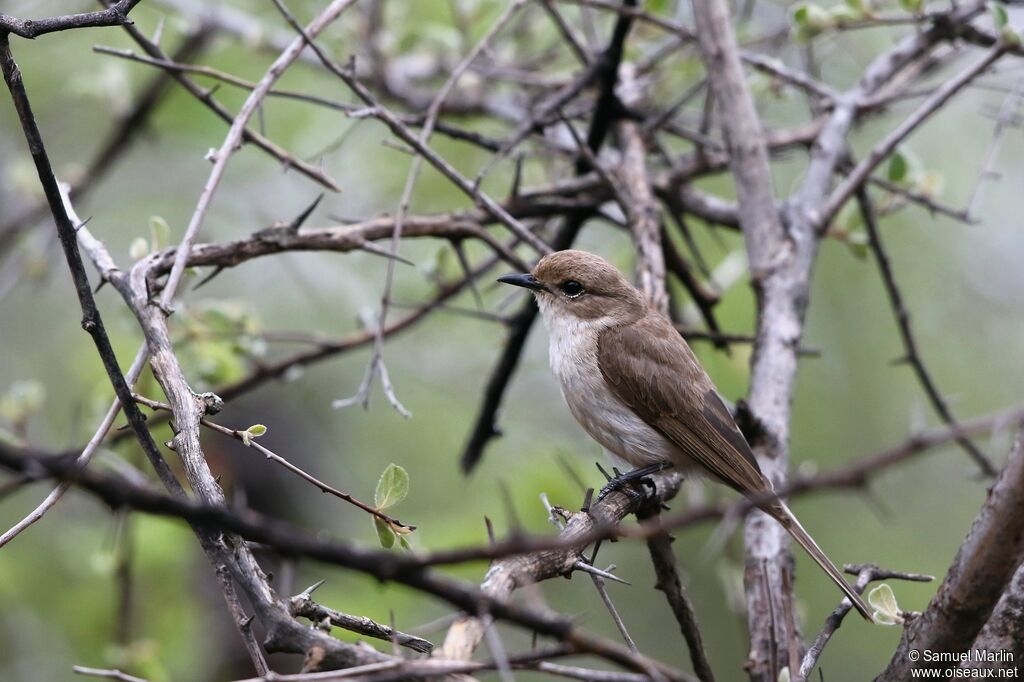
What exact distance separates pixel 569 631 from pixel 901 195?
10.4 feet

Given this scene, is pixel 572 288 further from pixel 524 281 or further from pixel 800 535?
pixel 800 535

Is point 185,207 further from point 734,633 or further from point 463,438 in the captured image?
point 734,633

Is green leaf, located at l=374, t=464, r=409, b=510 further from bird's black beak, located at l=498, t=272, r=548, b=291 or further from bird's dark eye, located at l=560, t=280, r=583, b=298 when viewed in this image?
bird's dark eye, located at l=560, t=280, r=583, b=298

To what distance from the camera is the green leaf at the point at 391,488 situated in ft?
7.35

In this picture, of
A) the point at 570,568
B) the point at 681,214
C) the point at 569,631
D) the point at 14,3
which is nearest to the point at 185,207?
the point at 14,3

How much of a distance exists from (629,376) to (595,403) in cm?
17

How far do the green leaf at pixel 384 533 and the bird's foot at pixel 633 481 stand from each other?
0.83 m

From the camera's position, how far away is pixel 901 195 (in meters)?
4.11

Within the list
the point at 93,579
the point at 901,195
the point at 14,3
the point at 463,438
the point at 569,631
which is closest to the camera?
the point at 569,631

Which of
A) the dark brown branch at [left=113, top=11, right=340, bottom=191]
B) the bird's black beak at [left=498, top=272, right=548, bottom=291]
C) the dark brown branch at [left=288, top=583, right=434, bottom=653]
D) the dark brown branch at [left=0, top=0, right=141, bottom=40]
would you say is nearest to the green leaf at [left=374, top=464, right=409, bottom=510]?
the dark brown branch at [left=288, top=583, right=434, bottom=653]

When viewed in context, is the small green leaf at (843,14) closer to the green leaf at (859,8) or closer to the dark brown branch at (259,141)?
the green leaf at (859,8)

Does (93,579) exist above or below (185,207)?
below

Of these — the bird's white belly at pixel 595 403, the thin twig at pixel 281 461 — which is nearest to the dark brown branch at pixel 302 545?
the thin twig at pixel 281 461

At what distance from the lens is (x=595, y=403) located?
3.97 m
